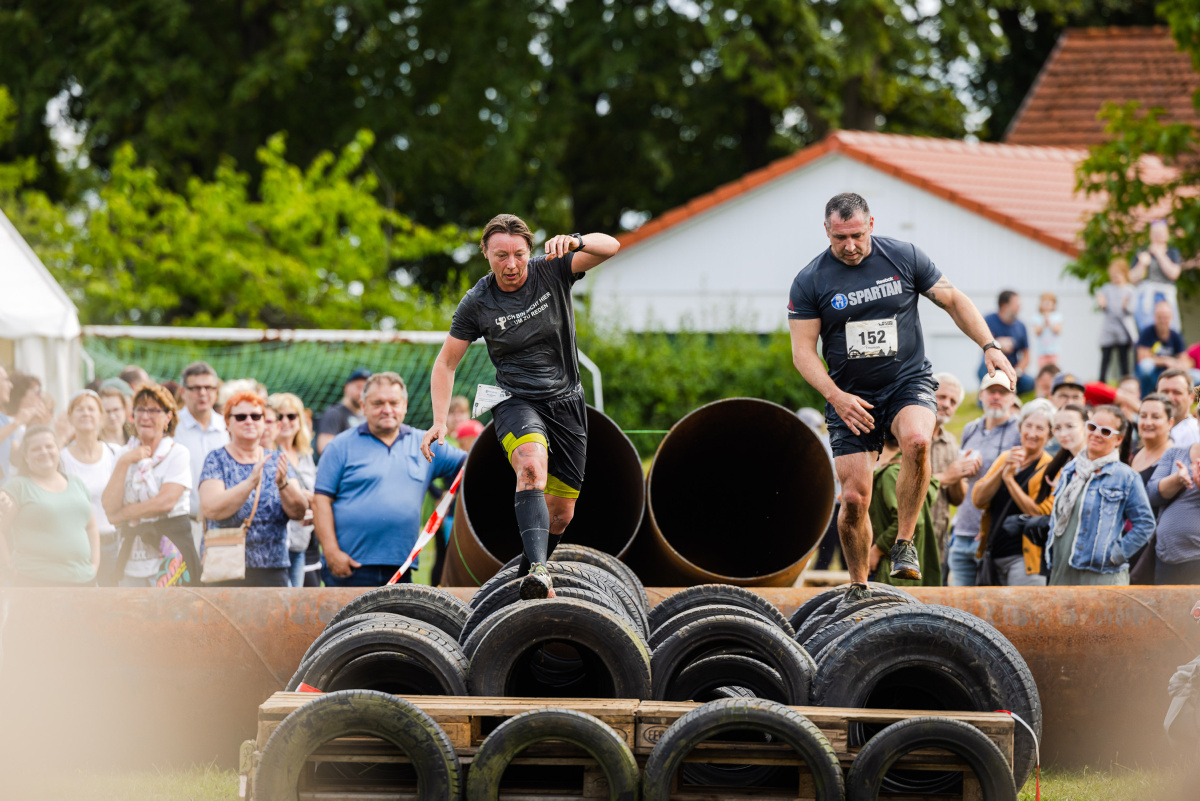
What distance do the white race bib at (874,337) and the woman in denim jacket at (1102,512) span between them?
6.38 feet

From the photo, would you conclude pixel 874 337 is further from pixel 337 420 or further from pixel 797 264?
pixel 797 264

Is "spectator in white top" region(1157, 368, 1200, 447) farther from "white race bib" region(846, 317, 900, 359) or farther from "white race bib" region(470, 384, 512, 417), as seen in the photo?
"white race bib" region(470, 384, 512, 417)

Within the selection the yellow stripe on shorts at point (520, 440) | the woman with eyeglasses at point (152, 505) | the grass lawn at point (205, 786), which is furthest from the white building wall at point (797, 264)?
the grass lawn at point (205, 786)

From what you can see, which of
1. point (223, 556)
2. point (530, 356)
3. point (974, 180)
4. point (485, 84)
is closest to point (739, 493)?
point (530, 356)

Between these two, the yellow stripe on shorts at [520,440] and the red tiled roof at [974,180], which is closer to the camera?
the yellow stripe on shorts at [520,440]

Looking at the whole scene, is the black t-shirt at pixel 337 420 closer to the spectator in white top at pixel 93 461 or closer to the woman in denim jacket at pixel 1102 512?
the spectator in white top at pixel 93 461

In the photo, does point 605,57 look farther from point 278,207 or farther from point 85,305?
point 85,305

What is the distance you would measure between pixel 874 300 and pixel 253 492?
3811 millimetres

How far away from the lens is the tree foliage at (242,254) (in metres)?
21.9

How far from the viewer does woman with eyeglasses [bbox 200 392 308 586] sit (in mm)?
7402

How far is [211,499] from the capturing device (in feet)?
24.1

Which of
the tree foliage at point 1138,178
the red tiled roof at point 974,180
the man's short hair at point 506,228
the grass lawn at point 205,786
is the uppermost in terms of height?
the red tiled roof at point 974,180

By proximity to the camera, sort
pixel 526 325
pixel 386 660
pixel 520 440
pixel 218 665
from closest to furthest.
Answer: pixel 386 660 < pixel 520 440 < pixel 526 325 < pixel 218 665

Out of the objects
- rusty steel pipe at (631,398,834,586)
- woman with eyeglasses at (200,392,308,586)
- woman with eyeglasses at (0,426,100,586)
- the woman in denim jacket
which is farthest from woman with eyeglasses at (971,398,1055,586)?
woman with eyeglasses at (0,426,100,586)
